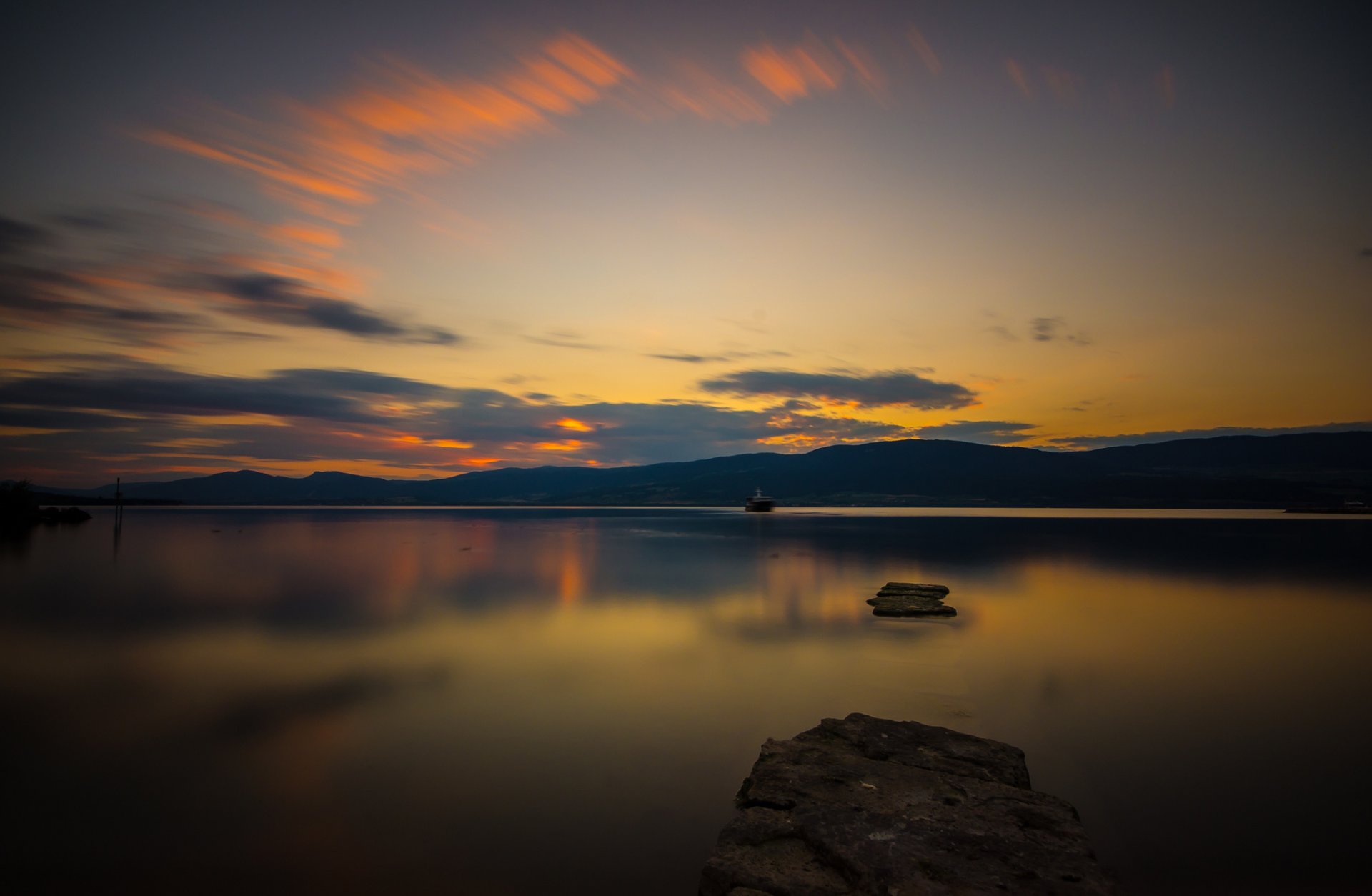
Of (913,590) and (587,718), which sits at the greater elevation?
(913,590)

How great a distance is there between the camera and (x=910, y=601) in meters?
24.0

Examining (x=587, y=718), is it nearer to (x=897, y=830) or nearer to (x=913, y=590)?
(x=897, y=830)

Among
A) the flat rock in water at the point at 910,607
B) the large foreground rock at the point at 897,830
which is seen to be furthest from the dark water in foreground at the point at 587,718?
the large foreground rock at the point at 897,830

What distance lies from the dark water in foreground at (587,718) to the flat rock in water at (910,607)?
714 mm

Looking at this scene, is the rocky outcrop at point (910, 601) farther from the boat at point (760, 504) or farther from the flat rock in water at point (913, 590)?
the boat at point (760, 504)

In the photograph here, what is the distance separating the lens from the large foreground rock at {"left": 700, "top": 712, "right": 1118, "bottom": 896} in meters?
5.82

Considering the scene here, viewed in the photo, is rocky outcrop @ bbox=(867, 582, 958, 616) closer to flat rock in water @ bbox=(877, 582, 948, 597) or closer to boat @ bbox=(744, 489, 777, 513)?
flat rock in water @ bbox=(877, 582, 948, 597)

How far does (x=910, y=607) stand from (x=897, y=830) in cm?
1753

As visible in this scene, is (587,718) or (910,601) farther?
(910,601)

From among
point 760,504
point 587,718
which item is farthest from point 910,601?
point 760,504

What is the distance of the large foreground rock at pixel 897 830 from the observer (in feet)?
19.1

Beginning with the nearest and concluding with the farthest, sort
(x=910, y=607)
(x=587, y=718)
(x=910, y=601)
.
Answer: (x=587, y=718), (x=910, y=607), (x=910, y=601)

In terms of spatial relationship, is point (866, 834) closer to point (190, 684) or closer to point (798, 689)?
point (798, 689)

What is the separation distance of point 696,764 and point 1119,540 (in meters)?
69.2
